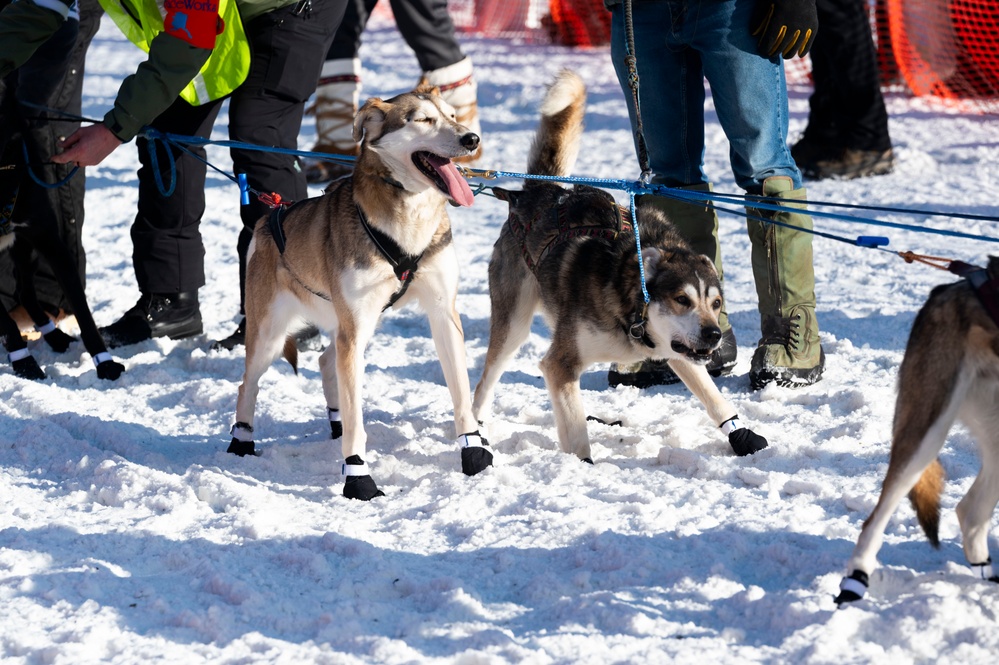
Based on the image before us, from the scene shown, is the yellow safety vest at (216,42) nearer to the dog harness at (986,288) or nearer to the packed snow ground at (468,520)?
the packed snow ground at (468,520)

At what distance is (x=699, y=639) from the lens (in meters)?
2.34

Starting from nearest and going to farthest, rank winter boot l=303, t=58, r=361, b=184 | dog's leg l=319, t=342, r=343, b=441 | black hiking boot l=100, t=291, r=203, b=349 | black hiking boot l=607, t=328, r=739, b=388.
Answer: dog's leg l=319, t=342, r=343, b=441 → black hiking boot l=607, t=328, r=739, b=388 → black hiking boot l=100, t=291, r=203, b=349 → winter boot l=303, t=58, r=361, b=184

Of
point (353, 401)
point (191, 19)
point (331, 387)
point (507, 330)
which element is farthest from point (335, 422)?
point (191, 19)

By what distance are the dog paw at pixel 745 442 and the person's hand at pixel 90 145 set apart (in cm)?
237

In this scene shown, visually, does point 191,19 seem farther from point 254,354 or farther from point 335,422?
point 335,422

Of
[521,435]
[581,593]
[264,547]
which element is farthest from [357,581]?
[521,435]

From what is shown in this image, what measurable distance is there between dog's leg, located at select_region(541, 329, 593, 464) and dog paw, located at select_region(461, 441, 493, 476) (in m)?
0.32

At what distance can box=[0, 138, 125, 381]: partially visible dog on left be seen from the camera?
4.50 m

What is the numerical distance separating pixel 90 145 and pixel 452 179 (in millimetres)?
1503

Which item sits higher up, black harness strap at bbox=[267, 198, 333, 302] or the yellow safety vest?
the yellow safety vest

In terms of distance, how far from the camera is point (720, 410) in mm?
3633

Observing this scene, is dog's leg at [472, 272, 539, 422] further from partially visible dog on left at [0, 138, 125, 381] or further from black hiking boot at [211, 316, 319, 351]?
partially visible dog on left at [0, 138, 125, 381]

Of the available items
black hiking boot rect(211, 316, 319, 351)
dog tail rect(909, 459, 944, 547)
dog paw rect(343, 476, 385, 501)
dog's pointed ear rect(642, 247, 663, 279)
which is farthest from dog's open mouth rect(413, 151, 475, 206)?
black hiking boot rect(211, 316, 319, 351)

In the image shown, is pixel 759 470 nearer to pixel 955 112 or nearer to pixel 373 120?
pixel 373 120
